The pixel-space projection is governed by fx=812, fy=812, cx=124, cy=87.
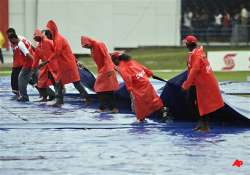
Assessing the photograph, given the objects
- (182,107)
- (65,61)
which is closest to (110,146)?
(182,107)

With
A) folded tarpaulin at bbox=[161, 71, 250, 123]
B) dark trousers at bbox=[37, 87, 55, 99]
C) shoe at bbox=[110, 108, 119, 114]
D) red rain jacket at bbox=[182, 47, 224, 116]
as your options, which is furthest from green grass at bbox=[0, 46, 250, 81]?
red rain jacket at bbox=[182, 47, 224, 116]

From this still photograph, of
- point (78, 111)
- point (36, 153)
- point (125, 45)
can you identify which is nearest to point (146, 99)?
point (78, 111)

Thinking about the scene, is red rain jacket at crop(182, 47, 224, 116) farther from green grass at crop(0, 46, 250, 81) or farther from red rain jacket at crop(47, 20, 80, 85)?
green grass at crop(0, 46, 250, 81)

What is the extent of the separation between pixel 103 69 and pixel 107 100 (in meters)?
0.65

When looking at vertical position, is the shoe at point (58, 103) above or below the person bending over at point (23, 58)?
below

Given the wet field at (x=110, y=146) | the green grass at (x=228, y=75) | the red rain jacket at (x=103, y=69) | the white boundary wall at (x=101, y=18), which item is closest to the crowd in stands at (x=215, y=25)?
the white boundary wall at (x=101, y=18)

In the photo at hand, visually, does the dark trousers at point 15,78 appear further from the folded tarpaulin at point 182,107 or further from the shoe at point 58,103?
the folded tarpaulin at point 182,107

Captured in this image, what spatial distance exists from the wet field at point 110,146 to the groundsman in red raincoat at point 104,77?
0.40 metres

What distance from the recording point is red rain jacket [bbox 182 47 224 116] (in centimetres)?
1384

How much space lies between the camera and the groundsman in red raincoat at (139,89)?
584 inches

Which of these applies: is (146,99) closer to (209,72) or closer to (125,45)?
(209,72)

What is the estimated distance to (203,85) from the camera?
548 inches

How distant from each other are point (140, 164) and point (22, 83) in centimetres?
854

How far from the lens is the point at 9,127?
14.3 meters
